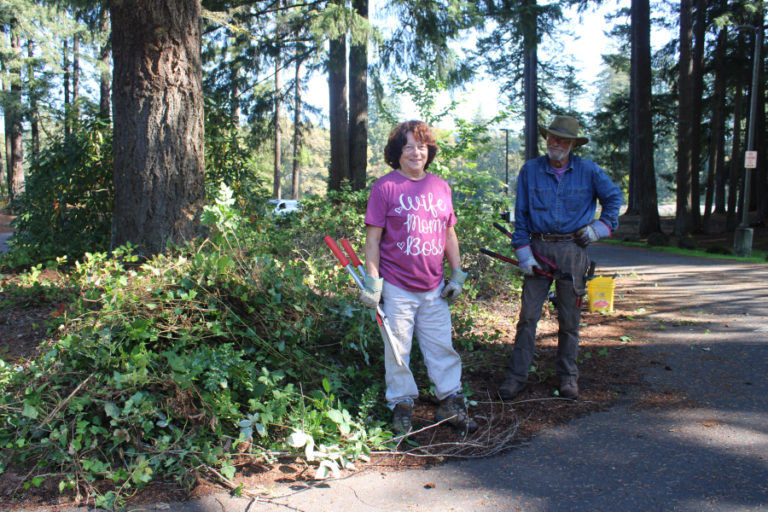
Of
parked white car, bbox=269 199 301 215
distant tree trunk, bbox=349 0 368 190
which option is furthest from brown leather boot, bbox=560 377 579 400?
distant tree trunk, bbox=349 0 368 190

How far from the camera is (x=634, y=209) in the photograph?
32.0 metres

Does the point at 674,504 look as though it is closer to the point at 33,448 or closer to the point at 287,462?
the point at 287,462

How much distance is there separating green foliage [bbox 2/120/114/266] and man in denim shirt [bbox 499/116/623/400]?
244 inches

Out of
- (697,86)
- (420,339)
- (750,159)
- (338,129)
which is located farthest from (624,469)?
(697,86)

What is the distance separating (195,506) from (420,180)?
7.53 feet

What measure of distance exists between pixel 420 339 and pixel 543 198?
149cm

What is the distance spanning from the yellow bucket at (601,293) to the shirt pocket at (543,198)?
10.5ft

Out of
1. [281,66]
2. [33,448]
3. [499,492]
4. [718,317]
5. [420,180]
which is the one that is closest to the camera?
[499,492]

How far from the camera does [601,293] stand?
287 inches

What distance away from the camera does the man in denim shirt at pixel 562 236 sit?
435cm

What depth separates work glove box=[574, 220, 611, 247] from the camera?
4312 mm

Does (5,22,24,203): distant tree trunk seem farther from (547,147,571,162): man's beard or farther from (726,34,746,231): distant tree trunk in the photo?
(726,34,746,231): distant tree trunk

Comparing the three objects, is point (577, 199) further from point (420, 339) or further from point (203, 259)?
point (203, 259)

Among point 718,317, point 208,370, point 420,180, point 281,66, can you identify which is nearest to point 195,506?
point 208,370
